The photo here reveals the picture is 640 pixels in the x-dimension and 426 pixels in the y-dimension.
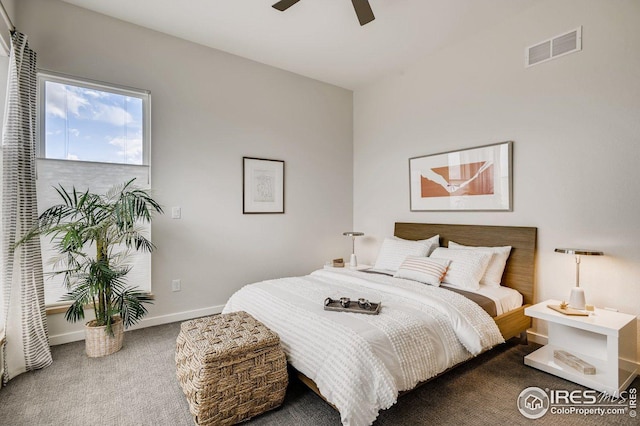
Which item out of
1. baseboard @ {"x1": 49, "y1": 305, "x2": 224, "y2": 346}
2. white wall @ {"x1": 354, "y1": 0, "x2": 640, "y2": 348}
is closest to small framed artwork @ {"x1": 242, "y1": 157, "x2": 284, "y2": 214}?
baseboard @ {"x1": 49, "y1": 305, "x2": 224, "y2": 346}

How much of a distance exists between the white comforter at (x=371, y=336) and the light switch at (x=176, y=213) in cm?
129

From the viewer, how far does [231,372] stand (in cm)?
177

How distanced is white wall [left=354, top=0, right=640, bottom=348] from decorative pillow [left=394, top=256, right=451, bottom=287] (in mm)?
808

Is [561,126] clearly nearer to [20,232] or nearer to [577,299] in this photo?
[577,299]

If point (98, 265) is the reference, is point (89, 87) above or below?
above

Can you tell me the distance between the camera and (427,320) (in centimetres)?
209

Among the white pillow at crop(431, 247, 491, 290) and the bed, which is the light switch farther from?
the white pillow at crop(431, 247, 491, 290)

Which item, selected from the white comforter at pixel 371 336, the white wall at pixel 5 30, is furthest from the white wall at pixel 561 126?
the white wall at pixel 5 30

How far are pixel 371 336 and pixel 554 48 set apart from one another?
2.97 metres

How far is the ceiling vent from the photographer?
108 inches

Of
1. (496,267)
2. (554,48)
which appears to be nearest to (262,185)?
(496,267)

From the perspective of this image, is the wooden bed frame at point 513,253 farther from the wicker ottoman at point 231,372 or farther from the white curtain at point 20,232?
the white curtain at point 20,232

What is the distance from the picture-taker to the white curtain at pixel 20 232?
2.33 metres

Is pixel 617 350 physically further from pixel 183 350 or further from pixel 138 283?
pixel 138 283
